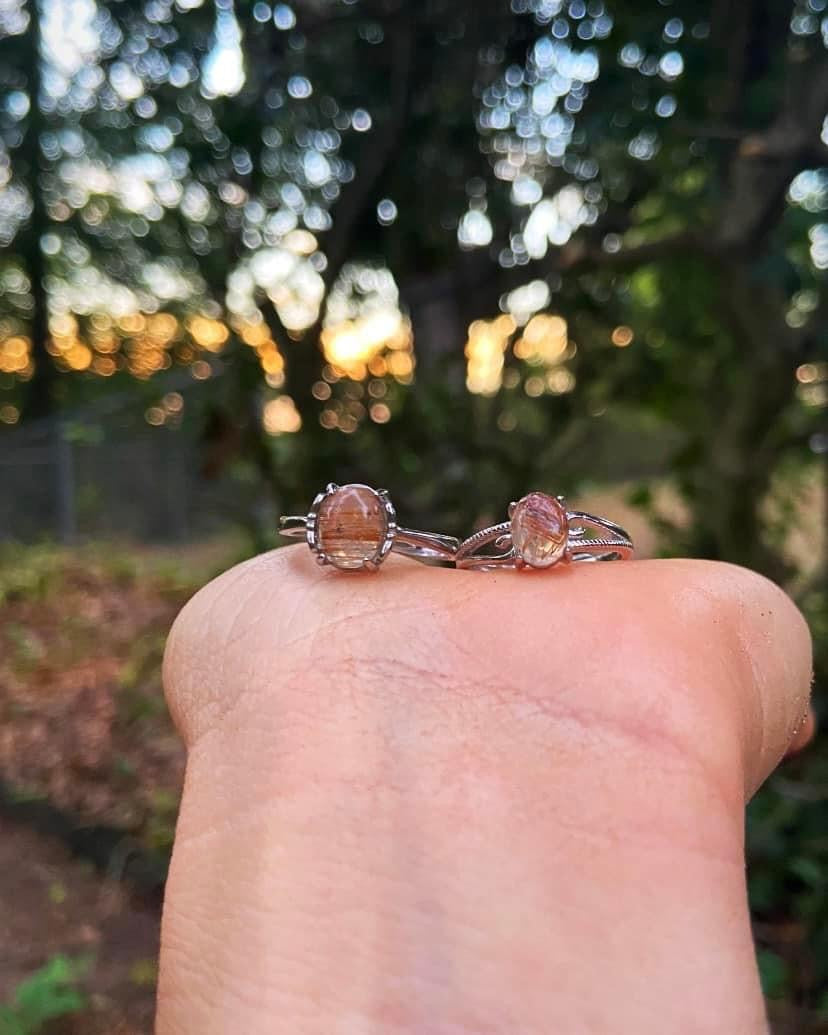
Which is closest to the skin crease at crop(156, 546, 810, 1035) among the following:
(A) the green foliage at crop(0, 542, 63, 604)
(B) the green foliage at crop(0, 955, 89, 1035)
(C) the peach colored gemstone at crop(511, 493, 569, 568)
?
(C) the peach colored gemstone at crop(511, 493, 569, 568)

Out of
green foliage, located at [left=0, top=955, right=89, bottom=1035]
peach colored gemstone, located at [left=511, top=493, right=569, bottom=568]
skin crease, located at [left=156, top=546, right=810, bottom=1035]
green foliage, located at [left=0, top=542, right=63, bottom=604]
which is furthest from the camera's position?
green foliage, located at [left=0, top=542, right=63, bottom=604]

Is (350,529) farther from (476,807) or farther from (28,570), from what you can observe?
(28,570)

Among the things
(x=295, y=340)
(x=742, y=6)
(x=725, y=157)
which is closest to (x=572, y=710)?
(x=725, y=157)

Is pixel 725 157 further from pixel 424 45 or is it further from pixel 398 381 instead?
pixel 398 381

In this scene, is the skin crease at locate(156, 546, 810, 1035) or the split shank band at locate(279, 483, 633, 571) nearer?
the skin crease at locate(156, 546, 810, 1035)

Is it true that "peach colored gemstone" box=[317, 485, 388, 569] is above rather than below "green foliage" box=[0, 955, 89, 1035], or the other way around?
above

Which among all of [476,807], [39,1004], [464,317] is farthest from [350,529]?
[464,317]

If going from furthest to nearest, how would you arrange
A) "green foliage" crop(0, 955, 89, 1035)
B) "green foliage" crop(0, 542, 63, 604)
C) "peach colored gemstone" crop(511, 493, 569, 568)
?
"green foliage" crop(0, 542, 63, 604), "green foliage" crop(0, 955, 89, 1035), "peach colored gemstone" crop(511, 493, 569, 568)

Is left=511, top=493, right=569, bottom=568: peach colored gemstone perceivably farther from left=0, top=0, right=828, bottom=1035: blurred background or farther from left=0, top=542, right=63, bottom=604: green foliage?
left=0, top=542, right=63, bottom=604: green foliage

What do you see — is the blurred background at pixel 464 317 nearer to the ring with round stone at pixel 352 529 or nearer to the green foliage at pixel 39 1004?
the green foliage at pixel 39 1004

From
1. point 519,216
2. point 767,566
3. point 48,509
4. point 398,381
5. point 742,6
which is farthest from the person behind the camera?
point 48,509
